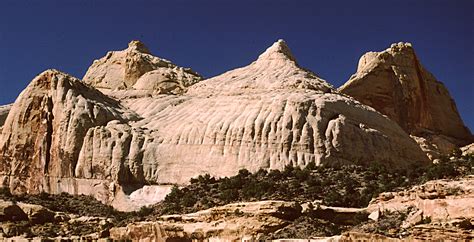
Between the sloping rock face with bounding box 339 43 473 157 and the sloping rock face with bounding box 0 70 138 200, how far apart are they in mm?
29625

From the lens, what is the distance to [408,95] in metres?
99.4

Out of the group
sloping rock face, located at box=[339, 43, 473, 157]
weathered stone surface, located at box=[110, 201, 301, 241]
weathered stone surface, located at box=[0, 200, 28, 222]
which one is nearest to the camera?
weathered stone surface, located at box=[110, 201, 301, 241]

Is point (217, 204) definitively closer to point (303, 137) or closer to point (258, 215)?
point (258, 215)

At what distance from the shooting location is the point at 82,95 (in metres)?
74.7

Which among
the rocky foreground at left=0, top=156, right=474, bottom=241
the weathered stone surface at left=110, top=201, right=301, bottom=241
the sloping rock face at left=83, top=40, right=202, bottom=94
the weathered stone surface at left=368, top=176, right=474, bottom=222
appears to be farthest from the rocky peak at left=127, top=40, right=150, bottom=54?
the weathered stone surface at left=368, top=176, right=474, bottom=222

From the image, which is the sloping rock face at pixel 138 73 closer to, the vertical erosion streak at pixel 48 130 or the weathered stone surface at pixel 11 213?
the vertical erosion streak at pixel 48 130

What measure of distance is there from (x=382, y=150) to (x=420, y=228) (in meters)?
29.9

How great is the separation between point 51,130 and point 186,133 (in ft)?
42.4

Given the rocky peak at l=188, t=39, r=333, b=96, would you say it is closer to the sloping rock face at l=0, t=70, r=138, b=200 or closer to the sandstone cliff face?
the sandstone cliff face

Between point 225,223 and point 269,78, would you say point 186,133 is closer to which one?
point 269,78

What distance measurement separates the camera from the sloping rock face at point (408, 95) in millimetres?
96637

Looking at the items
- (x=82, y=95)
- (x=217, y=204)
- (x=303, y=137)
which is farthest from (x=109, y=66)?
(x=217, y=204)

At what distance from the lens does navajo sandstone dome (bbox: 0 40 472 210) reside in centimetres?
6531

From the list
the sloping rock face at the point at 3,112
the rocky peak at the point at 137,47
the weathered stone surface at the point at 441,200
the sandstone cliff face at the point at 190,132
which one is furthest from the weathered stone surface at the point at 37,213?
the rocky peak at the point at 137,47
